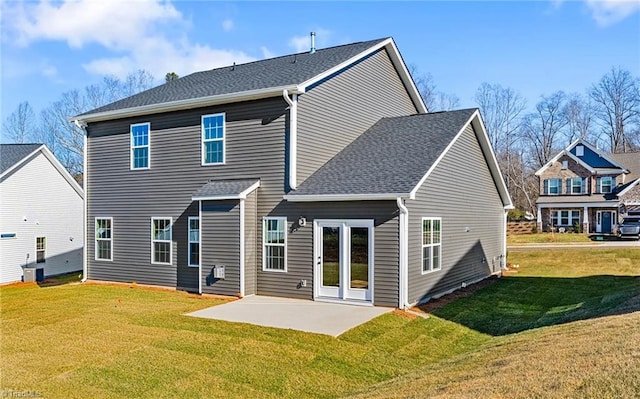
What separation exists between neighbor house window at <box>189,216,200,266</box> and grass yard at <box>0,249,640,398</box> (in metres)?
1.92

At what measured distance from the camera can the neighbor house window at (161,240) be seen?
1512 centimetres

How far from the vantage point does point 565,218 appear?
36.7 m

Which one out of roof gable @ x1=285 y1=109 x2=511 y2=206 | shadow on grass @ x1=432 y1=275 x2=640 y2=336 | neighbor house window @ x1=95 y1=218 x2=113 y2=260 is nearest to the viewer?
shadow on grass @ x1=432 y1=275 x2=640 y2=336

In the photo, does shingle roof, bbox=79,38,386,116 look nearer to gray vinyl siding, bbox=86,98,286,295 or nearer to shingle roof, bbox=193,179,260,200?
gray vinyl siding, bbox=86,98,286,295

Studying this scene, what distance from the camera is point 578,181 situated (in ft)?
121

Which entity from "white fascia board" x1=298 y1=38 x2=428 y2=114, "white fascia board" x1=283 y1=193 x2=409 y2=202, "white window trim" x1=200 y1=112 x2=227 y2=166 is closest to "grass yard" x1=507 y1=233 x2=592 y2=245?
"white fascia board" x1=298 y1=38 x2=428 y2=114

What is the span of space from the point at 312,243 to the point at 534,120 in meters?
49.4

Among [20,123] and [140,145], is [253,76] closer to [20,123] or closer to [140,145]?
[140,145]

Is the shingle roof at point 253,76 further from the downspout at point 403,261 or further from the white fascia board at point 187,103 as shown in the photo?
the downspout at point 403,261

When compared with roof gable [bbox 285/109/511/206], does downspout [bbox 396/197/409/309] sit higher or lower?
lower

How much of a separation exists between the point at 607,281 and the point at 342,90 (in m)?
10.9

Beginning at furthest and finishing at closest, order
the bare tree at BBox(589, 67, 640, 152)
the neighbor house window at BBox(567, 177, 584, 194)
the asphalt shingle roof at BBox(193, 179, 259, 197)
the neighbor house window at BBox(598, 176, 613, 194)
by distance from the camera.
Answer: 1. the bare tree at BBox(589, 67, 640, 152)
2. the neighbor house window at BBox(567, 177, 584, 194)
3. the neighbor house window at BBox(598, 176, 613, 194)
4. the asphalt shingle roof at BBox(193, 179, 259, 197)

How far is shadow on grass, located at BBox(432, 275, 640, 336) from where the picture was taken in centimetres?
1014

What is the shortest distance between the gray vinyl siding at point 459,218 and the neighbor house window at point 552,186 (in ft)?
70.8
